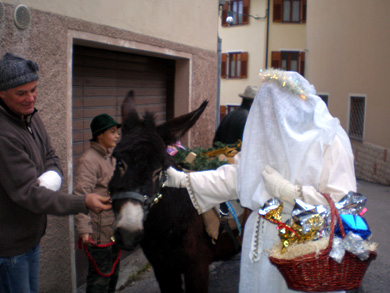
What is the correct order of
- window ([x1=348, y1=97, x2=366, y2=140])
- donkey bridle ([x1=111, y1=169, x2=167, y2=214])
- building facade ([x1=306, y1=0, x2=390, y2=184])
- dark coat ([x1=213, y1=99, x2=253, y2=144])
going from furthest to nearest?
window ([x1=348, y1=97, x2=366, y2=140]), building facade ([x1=306, y1=0, x2=390, y2=184]), dark coat ([x1=213, y1=99, x2=253, y2=144]), donkey bridle ([x1=111, y1=169, x2=167, y2=214])

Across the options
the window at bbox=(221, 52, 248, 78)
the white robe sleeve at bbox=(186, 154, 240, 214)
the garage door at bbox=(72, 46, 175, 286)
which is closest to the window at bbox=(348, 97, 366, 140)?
the garage door at bbox=(72, 46, 175, 286)

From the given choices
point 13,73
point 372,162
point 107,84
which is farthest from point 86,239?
point 372,162

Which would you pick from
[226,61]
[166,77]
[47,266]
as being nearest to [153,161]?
[47,266]

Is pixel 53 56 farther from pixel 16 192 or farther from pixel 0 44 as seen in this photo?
pixel 16 192

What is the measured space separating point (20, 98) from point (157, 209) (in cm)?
110

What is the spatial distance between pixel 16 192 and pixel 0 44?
1435 millimetres

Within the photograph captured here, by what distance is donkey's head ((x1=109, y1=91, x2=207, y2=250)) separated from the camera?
6.61 feet

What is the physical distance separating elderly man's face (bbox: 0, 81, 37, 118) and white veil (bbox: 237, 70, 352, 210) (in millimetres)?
1287

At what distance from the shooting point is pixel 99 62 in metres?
4.55

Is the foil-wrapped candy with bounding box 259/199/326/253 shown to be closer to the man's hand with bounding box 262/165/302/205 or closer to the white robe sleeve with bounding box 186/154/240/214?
the man's hand with bounding box 262/165/302/205

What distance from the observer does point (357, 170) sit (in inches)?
477

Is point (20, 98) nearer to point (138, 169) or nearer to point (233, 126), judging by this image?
point (138, 169)

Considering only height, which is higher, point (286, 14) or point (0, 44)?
point (286, 14)

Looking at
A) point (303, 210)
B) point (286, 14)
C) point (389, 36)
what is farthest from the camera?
point (286, 14)
